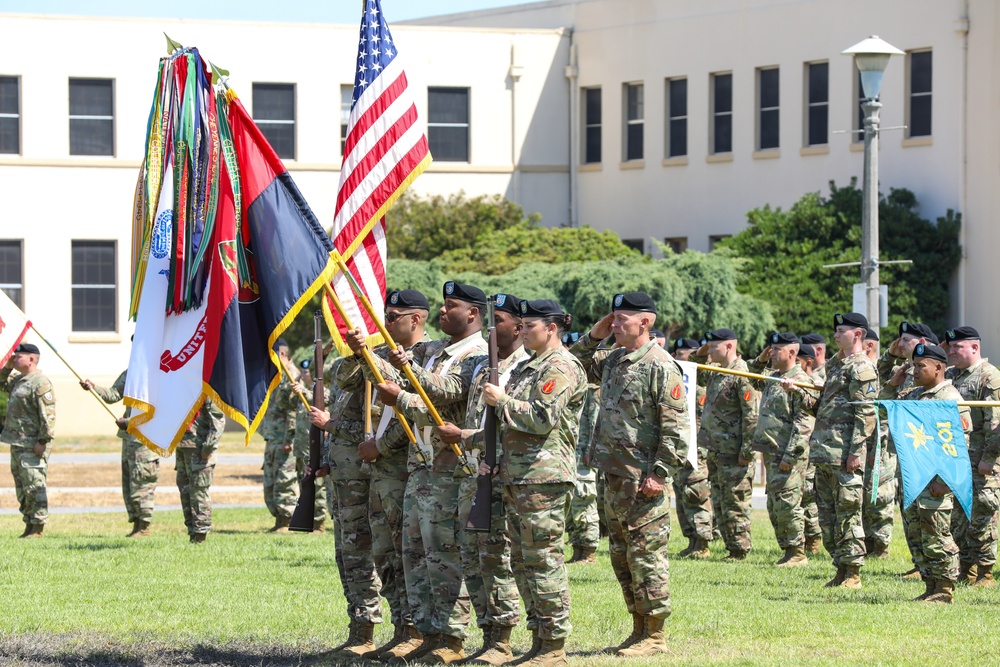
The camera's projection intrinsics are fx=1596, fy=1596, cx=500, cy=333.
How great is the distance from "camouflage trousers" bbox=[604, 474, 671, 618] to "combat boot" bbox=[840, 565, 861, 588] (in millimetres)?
3588

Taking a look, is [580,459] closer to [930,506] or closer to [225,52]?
[930,506]

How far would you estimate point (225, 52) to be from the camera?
3647 cm

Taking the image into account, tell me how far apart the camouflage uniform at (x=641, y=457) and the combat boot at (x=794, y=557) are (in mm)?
5104

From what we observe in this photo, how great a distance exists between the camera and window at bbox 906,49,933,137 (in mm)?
32375

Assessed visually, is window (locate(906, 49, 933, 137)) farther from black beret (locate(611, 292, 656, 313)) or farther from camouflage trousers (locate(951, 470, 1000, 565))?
black beret (locate(611, 292, 656, 313))

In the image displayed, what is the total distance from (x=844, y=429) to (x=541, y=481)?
514 centimetres

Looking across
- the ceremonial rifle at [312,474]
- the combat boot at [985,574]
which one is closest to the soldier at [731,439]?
the combat boot at [985,574]

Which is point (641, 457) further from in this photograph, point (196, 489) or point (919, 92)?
point (919, 92)

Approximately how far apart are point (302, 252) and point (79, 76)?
2755 centimetres

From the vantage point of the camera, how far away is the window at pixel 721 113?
119 ft

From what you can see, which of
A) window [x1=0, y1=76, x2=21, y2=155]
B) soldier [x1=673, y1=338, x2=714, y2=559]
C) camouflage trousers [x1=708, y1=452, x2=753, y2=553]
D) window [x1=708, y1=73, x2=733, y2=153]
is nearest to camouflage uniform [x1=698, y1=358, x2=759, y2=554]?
camouflage trousers [x1=708, y1=452, x2=753, y2=553]

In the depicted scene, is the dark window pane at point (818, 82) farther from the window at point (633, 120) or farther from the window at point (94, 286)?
the window at point (94, 286)

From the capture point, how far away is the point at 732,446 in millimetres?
15930

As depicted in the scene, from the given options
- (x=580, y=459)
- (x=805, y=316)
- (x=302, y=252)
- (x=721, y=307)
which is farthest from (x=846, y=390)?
(x=805, y=316)
